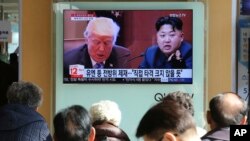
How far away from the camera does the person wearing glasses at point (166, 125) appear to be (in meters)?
1.89

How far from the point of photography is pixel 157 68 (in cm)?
554

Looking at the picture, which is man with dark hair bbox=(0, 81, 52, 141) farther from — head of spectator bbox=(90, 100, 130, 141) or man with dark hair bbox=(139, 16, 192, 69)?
man with dark hair bbox=(139, 16, 192, 69)

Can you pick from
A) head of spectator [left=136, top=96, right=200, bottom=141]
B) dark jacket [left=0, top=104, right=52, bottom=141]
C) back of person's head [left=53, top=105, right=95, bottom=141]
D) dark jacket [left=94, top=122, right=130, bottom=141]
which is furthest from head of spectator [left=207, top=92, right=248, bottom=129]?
head of spectator [left=136, top=96, right=200, bottom=141]

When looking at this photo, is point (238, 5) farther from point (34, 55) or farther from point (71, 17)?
point (34, 55)

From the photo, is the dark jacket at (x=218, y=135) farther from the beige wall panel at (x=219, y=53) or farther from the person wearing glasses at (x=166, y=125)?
the beige wall panel at (x=219, y=53)

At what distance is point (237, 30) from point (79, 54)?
6.03ft

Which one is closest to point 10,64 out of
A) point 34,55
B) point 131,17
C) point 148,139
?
point 34,55

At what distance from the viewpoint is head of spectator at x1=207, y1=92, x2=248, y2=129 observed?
3215mm

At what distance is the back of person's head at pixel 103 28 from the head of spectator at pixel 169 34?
0.47 metres

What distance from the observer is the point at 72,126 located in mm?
2793

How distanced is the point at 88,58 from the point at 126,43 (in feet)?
1.51

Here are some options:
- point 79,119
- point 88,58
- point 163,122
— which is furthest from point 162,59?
point 163,122

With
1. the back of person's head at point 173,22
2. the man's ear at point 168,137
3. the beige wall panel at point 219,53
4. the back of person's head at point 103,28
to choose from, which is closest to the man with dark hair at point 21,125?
the man's ear at point 168,137

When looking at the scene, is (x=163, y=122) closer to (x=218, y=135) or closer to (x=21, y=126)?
(x=218, y=135)
